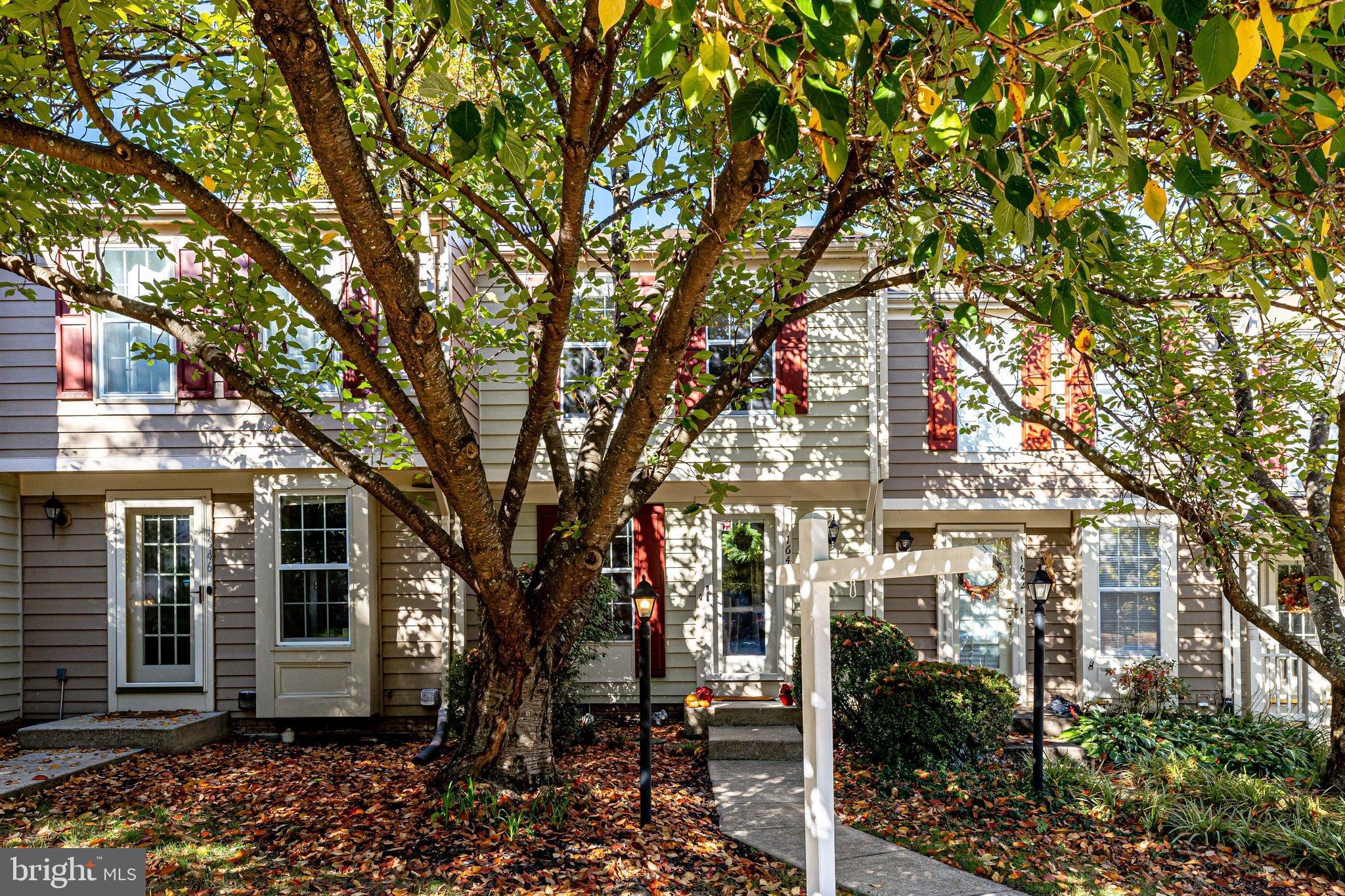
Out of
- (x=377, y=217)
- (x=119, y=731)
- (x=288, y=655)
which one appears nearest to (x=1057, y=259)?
(x=377, y=217)

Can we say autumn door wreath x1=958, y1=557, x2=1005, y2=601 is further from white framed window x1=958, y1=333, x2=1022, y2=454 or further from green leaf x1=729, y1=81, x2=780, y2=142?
green leaf x1=729, y1=81, x2=780, y2=142

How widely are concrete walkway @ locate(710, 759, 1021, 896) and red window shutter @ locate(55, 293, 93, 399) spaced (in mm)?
7502

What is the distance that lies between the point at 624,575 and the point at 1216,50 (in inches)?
335

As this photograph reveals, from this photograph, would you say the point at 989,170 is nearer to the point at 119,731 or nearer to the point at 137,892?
the point at 137,892

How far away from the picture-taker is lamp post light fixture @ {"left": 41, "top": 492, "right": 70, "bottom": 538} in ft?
31.0

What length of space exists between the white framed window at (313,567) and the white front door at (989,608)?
22.5 feet

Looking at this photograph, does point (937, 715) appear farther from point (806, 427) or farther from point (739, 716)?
point (806, 427)

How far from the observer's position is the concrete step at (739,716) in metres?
8.54

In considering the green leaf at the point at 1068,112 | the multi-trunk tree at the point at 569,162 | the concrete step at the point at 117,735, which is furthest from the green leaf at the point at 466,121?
the concrete step at the point at 117,735

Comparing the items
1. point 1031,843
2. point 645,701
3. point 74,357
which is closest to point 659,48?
point 645,701

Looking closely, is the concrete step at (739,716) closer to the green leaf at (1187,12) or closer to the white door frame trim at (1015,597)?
the white door frame trim at (1015,597)

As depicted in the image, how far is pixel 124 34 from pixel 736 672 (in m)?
8.03

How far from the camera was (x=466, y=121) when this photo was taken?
9.76 feet

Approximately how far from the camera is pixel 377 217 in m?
3.88
